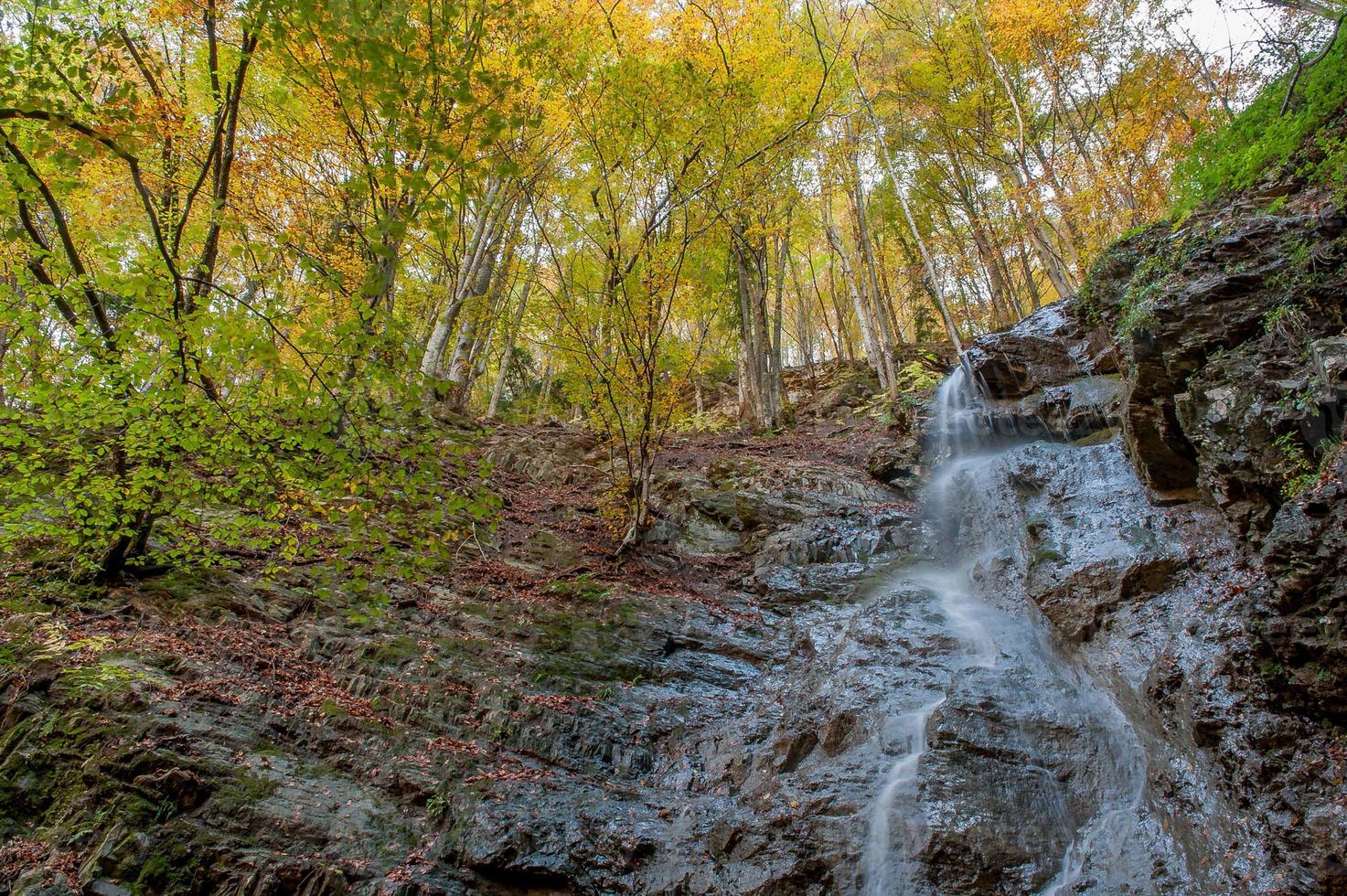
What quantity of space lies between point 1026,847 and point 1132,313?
6.67 metres

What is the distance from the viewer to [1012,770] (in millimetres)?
Answer: 4672

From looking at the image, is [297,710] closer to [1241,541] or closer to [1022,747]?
[1022,747]

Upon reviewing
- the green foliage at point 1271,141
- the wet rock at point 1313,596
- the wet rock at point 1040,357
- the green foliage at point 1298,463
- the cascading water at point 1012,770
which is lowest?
the cascading water at point 1012,770

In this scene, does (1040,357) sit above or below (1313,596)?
above

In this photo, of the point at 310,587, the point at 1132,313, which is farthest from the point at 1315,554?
the point at 310,587

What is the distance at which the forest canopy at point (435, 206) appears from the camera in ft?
10.3

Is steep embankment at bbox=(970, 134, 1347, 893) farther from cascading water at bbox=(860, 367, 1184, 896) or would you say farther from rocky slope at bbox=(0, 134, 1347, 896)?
cascading water at bbox=(860, 367, 1184, 896)

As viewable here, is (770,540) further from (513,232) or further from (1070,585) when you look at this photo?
(513,232)

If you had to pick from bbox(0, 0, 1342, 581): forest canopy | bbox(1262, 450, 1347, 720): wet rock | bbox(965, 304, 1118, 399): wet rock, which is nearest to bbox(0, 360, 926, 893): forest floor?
bbox(0, 0, 1342, 581): forest canopy

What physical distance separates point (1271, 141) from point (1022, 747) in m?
7.94

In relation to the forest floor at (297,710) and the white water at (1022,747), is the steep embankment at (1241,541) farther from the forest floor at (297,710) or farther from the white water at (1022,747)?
the forest floor at (297,710)

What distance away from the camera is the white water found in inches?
157

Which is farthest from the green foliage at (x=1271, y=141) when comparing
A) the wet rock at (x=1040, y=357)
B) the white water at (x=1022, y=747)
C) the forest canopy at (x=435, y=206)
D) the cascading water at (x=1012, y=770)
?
the cascading water at (x=1012, y=770)

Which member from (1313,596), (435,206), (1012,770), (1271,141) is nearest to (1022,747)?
(1012,770)
